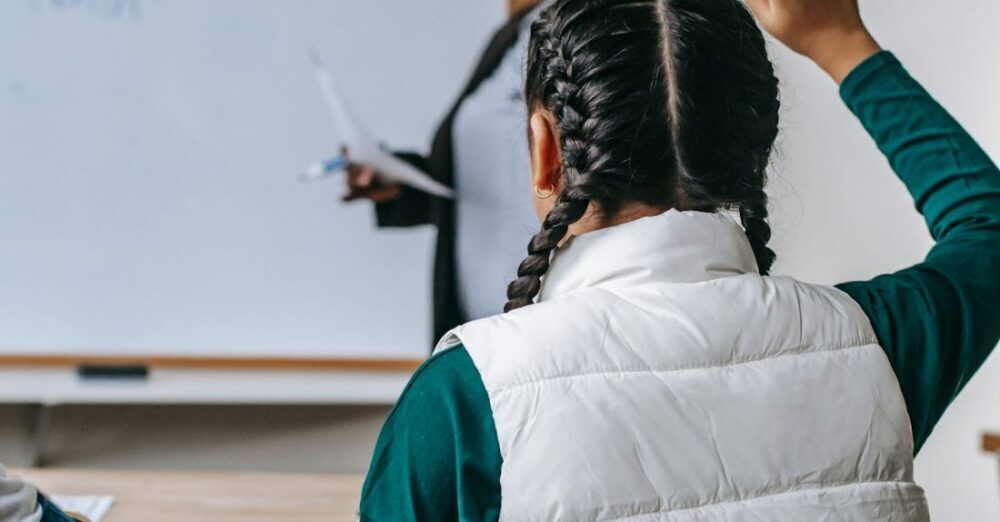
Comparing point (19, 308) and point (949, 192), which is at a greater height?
point (949, 192)

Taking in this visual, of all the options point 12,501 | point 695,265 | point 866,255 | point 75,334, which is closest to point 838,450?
point 695,265

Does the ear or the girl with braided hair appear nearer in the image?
the girl with braided hair

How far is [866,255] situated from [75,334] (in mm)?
1357

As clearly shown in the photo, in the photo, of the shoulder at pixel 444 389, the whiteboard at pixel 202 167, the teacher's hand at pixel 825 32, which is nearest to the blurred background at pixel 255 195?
the whiteboard at pixel 202 167

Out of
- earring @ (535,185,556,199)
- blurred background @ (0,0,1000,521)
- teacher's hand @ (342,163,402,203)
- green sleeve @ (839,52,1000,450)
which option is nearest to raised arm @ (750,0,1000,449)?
green sleeve @ (839,52,1000,450)

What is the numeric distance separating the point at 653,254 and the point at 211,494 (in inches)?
36.2

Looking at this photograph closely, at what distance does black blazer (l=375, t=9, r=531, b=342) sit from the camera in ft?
5.57

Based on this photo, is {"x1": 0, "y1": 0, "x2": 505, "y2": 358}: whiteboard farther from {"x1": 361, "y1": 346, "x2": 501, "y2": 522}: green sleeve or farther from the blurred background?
{"x1": 361, "y1": 346, "x2": 501, "y2": 522}: green sleeve

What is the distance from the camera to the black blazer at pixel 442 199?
5.57ft

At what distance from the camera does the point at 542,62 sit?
0.70 meters

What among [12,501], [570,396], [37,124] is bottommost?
[12,501]

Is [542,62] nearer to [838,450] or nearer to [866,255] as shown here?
[838,450]

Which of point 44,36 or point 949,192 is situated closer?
point 949,192

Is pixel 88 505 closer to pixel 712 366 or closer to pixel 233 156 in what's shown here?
pixel 233 156
